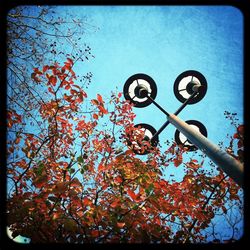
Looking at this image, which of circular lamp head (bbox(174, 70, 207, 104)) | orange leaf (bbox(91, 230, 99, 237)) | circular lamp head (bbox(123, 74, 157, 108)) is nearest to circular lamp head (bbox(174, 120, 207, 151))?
circular lamp head (bbox(174, 70, 207, 104))

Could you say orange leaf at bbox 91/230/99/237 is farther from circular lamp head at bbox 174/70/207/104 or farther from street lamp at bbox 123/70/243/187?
circular lamp head at bbox 174/70/207/104

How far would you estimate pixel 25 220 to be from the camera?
11.3 feet

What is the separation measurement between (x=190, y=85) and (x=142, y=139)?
1.84 m

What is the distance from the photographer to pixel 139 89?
5.91 m

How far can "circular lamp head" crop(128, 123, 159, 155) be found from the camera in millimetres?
5816

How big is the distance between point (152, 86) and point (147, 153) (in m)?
1.75

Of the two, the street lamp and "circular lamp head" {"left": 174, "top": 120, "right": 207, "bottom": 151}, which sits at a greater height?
the street lamp

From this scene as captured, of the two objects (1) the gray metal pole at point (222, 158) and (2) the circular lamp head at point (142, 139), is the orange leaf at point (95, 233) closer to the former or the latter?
(1) the gray metal pole at point (222, 158)

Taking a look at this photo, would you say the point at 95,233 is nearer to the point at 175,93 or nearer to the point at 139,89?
the point at 139,89

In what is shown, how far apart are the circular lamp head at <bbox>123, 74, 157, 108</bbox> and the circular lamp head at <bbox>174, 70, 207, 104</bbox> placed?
64 cm

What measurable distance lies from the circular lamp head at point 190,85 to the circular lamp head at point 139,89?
64 cm

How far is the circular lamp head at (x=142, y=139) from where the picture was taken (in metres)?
5.82
